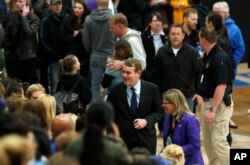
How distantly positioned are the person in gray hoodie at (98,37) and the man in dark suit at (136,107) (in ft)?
10.6

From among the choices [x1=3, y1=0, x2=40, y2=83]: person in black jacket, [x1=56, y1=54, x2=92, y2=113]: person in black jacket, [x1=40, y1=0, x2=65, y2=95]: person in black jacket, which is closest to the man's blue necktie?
[x1=56, y1=54, x2=92, y2=113]: person in black jacket

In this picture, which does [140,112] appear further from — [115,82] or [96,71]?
[96,71]

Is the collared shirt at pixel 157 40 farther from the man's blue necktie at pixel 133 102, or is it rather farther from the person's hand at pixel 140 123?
the person's hand at pixel 140 123

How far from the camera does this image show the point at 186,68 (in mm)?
10258

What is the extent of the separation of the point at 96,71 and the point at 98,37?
22.0 inches

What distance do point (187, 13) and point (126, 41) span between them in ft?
8.07

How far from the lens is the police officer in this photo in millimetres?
9141

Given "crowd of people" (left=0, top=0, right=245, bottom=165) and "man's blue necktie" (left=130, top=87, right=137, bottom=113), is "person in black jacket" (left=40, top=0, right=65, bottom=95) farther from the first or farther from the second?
"man's blue necktie" (left=130, top=87, right=137, bottom=113)

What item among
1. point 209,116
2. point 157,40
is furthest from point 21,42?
point 209,116

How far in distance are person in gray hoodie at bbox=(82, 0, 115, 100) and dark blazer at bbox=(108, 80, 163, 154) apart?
3.24 m

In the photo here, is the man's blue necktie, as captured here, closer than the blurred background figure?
Yes

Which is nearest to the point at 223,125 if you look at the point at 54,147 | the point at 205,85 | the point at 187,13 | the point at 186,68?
the point at 205,85

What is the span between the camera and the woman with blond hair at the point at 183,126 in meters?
8.08

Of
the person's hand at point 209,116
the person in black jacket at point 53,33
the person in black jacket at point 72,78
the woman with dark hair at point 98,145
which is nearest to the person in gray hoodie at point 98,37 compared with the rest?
the person in black jacket at point 53,33
